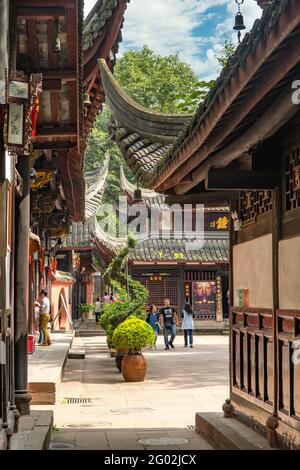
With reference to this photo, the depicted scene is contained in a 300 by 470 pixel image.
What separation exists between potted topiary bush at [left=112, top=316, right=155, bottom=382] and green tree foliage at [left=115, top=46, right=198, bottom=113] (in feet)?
105

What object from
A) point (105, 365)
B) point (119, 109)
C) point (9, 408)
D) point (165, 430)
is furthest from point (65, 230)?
point (9, 408)

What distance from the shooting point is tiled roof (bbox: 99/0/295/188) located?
4.51 m

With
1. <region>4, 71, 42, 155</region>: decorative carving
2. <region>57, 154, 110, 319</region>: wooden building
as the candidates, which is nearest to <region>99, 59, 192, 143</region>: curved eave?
<region>4, 71, 42, 155</region>: decorative carving

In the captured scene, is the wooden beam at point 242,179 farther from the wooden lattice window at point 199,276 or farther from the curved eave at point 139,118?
the wooden lattice window at point 199,276

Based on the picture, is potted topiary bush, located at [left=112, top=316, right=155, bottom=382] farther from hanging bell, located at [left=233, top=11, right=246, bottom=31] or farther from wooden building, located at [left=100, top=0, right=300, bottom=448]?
hanging bell, located at [left=233, top=11, right=246, bottom=31]

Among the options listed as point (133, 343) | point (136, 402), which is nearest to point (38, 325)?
point (133, 343)

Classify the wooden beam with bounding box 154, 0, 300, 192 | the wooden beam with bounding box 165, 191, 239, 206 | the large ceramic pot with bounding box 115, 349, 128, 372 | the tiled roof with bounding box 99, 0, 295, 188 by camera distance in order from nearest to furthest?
the wooden beam with bounding box 154, 0, 300, 192, the tiled roof with bounding box 99, 0, 295, 188, the wooden beam with bounding box 165, 191, 239, 206, the large ceramic pot with bounding box 115, 349, 128, 372

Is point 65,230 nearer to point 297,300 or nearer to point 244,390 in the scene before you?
point 244,390

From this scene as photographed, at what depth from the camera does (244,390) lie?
26.2 ft

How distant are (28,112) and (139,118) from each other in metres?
5.21

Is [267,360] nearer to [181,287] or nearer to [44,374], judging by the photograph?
[44,374]

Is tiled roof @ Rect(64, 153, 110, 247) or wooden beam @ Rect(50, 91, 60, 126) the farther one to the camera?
tiled roof @ Rect(64, 153, 110, 247)

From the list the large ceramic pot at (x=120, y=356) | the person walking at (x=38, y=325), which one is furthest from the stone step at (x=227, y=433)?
the person walking at (x=38, y=325)
